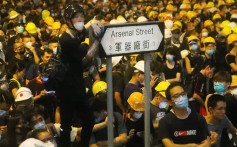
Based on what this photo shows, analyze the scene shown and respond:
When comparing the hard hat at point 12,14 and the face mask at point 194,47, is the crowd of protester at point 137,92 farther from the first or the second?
the hard hat at point 12,14

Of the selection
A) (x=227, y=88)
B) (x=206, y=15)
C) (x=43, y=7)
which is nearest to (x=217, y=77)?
(x=227, y=88)

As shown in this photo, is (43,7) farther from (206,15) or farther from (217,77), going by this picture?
(217,77)

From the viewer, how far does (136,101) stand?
7617 millimetres

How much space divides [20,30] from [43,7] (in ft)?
20.2

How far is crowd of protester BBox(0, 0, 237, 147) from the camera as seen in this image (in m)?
5.94

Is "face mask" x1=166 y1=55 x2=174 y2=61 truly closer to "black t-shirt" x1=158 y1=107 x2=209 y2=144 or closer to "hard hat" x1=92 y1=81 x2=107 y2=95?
"hard hat" x1=92 y1=81 x2=107 y2=95

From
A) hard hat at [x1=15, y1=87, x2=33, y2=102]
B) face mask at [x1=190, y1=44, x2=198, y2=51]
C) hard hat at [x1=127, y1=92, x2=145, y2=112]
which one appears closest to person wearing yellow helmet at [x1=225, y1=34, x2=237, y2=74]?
face mask at [x1=190, y1=44, x2=198, y2=51]

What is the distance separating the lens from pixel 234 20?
50.0 feet

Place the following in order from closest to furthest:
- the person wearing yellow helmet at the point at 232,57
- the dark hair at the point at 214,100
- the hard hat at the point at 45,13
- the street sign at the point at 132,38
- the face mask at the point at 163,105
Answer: the street sign at the point at 132,38
the dark hair at the point at 214,100
the face mask at the point at 163,105
the person wearing yellow helmet at the point at 232,57
the hard hat at the point at 45,13

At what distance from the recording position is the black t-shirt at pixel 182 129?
19.1 feet

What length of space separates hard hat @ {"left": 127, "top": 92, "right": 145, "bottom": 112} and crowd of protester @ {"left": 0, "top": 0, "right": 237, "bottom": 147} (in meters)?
0.01

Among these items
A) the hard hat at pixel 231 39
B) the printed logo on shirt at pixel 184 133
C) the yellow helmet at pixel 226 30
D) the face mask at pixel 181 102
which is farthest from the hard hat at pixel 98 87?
the yellow helmet at pixel 226 30

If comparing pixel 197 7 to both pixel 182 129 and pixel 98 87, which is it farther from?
pixel 182 129

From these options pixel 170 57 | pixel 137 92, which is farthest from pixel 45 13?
pixel 137 92
